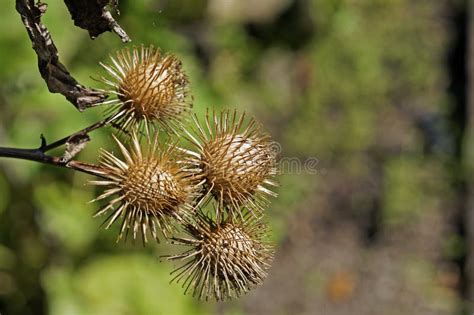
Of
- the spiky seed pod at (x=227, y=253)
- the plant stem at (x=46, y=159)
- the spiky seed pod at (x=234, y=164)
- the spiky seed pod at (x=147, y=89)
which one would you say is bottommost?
the spiky seed pod at (x=227, y=253)

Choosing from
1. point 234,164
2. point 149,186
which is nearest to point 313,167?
point 234,164

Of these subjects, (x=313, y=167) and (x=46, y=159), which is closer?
(x=46, y=159)

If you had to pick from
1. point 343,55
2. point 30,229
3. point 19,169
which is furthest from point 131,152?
point 343,55

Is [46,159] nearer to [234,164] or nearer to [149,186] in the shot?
[149,186]

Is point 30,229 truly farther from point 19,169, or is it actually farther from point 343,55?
point 343,55

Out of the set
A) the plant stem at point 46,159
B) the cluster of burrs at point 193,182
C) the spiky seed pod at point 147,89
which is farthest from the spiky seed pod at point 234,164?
the plant stem at point 46,159

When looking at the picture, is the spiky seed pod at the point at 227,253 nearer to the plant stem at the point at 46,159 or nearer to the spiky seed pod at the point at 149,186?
the spiky seed pod at the point at 149,186

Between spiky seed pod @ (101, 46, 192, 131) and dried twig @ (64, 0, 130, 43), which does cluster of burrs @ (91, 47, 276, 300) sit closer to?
spiky seed pod @ (101, 46, 192, 131)
